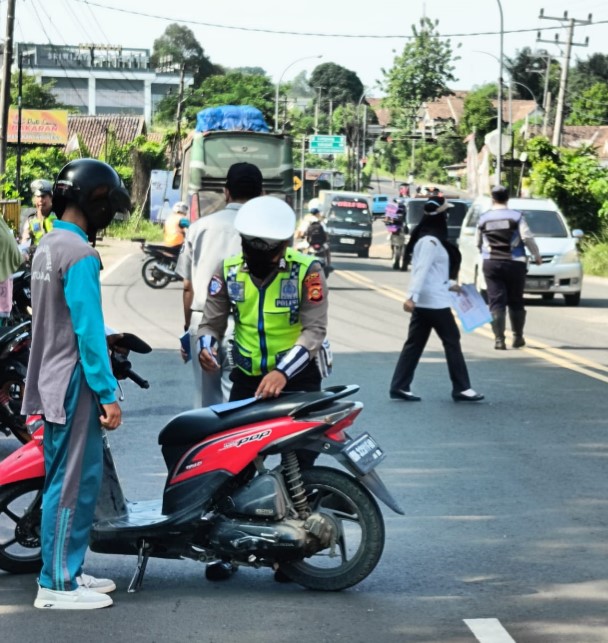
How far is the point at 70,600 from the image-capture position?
218 inches

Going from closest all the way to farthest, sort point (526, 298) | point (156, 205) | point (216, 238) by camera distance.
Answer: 1. point (216, 238)
2. point (526, 298)
3. point (156, 205)

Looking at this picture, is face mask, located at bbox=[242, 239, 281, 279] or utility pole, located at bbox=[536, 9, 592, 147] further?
utility pole, located at bbox=[536, 9, 592, 147]

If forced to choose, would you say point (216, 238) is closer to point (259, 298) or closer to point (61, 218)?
point (259, 298)

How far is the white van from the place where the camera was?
919 inches

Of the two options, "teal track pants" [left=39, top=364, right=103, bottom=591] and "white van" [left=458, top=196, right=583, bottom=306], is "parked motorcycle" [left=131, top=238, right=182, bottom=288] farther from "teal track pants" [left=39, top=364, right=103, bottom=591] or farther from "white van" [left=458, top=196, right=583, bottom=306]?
"teal track pants" [left=39, top=364, right=103, bottom=591]

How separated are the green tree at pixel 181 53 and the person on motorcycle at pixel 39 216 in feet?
393

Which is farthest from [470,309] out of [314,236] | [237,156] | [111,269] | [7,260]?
[111,269]

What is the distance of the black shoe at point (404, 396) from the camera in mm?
12008

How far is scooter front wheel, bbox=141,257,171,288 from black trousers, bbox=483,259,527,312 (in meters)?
12.7

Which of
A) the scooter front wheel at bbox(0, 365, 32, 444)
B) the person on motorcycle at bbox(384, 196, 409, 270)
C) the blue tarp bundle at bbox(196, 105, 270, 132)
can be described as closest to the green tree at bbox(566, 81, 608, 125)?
the person on motorcycle at bbox(384, 196, 409, 270)

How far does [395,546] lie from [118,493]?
1.49 metres

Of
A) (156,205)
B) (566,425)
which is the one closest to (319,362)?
(566,425)

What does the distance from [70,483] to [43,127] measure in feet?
217

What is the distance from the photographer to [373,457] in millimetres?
5809
